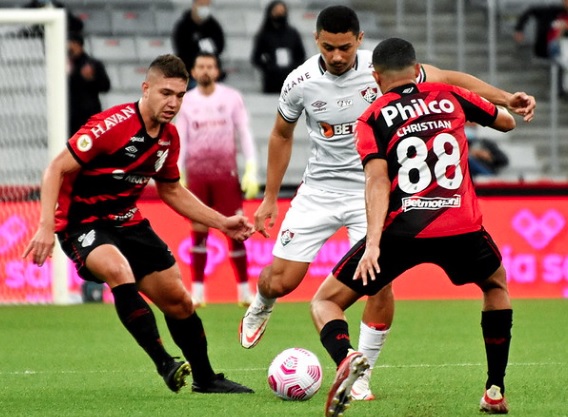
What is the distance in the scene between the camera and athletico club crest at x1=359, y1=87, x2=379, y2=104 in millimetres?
8242

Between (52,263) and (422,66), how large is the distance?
269 inches

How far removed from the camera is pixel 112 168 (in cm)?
772

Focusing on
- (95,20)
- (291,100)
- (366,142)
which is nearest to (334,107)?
(291,100)

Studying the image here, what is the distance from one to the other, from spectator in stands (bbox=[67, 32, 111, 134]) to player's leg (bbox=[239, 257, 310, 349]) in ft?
24.6

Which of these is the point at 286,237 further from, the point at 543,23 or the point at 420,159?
the point at 543,23

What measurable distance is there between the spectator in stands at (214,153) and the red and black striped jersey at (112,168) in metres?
5.48

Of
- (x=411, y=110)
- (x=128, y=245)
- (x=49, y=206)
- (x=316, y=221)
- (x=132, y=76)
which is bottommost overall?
(x=132, y=76)

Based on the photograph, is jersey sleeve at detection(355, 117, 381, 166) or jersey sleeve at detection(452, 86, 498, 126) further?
jersey sleeve at detection(452, 86, 498, 126)

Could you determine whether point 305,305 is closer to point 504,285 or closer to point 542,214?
point 542,214

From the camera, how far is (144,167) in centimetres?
779

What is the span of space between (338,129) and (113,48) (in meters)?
11.1

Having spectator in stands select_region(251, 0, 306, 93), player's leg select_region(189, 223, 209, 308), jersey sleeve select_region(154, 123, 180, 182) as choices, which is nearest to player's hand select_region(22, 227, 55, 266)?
jersey sleeve select_region(154, 123, 180, 182)

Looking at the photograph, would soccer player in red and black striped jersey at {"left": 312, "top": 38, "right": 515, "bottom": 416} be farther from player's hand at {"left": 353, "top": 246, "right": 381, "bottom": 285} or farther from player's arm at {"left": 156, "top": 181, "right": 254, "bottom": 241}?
player's arm at {"left": 156, "top": 181, "right": 254, "bottom": 241}

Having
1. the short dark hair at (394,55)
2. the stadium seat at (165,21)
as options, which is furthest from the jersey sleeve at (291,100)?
the stadium seat at (165,21)
